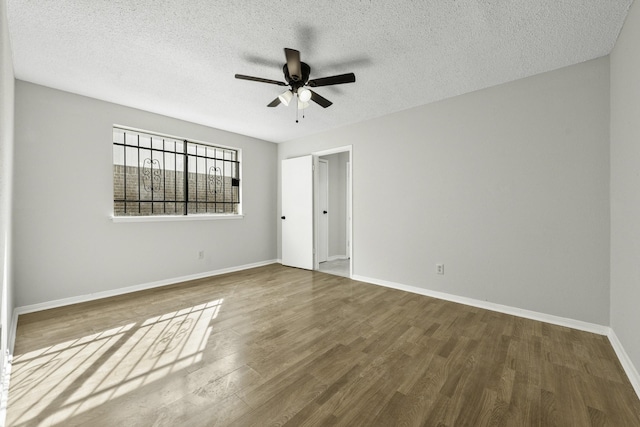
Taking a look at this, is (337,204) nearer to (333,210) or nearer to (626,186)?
(333,210)

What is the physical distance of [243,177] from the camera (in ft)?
16.2

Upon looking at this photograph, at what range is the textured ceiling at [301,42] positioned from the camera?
6.02 feet

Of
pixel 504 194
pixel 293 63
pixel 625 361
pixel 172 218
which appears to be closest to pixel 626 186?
pixel 504 194

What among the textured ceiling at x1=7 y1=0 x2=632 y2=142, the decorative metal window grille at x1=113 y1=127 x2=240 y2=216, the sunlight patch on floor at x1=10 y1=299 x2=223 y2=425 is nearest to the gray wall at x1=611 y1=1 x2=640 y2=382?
the textured ceiling at x1=7 y1=0 x2=632 y2=142

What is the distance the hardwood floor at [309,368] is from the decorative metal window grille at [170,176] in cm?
151

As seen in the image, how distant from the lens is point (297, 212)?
16.7 feet

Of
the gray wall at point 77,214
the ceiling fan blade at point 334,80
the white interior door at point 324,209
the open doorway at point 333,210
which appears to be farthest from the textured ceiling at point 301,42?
the open doorway at point 333,210

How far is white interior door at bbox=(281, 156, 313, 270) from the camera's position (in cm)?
489

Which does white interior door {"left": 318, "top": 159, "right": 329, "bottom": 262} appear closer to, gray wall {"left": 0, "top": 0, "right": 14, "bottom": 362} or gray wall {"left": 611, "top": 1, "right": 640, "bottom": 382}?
gray wall {"left": 611, "top": 1, "right": 640, "bottom": 382}

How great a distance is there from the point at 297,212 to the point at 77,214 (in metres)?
3.11

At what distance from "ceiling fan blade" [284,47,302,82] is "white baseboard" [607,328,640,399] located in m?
3.13

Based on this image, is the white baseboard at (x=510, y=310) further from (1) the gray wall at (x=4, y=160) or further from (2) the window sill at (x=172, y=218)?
(1) the gray wall at (x=4, y=160)

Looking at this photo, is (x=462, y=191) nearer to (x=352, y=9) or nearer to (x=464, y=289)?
(x=464, y=289)

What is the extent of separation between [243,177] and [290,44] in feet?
10.0
